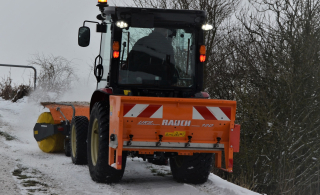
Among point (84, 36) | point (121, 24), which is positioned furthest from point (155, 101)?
point (84, 36)

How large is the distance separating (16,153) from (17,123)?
213 inches

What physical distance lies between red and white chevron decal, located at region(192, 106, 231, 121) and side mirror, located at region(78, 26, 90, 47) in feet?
6.29

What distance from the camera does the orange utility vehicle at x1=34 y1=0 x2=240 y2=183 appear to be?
476 cm

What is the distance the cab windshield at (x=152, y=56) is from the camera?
5.36 meters

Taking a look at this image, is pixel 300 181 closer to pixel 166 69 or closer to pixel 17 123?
pixel 166 69

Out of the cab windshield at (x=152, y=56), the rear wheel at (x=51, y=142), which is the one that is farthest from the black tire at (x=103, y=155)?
the rear wheel at (x=51, y=142)

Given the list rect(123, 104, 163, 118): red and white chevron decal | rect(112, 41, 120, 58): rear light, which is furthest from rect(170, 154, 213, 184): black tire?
rect(112, 41, 120, 58): rear light

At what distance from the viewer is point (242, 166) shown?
1065 cm

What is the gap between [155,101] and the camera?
474 centimetres

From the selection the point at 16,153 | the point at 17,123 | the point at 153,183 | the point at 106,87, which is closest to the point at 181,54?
the point at 106,87

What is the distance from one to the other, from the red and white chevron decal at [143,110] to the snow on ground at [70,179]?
0.90m

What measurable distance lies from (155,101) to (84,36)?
1.66m

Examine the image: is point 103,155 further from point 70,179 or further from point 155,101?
point 155,101

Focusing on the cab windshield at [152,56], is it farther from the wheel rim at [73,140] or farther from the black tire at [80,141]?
the wheel rim at [73,140]
